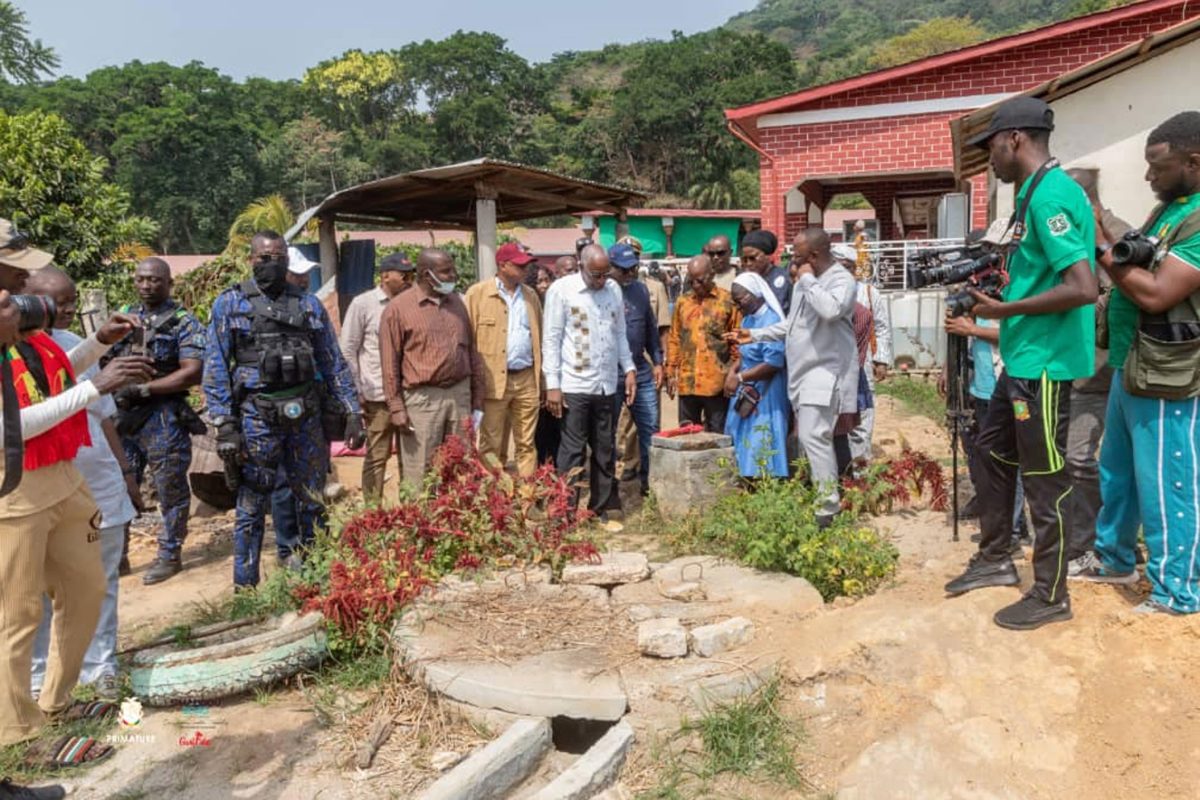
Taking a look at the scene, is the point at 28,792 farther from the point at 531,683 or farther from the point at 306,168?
the point at 306,168

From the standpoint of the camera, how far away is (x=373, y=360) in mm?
6145

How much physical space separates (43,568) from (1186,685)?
393 cm

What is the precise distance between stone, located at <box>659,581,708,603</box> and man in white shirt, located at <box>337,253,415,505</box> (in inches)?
97.0

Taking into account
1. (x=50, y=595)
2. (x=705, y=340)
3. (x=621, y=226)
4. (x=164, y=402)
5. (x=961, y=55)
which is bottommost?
(x=50, y=595)

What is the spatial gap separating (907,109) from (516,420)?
26.7 feet

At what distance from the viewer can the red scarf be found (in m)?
2.94

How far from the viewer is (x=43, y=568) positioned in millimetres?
3016

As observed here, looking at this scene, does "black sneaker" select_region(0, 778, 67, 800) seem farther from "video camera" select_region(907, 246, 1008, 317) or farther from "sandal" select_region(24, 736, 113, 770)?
"video camera" select_region(907, 246, 1008, 317)


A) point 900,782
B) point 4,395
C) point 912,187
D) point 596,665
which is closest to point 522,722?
point 596,665

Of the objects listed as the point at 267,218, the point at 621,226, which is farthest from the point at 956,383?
the point at 267,218

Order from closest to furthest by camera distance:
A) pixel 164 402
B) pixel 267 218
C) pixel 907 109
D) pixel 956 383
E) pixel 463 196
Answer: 1. pixel 956 383
2. pixel 164 402
3. pixel 463 196
4. pixel 907 109
5. pixel 267 218

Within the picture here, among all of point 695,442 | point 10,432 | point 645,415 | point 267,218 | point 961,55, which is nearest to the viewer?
point 10,432

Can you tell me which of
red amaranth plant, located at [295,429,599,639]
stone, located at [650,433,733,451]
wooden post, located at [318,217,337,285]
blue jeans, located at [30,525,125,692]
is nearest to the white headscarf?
stone, located at [650,433,733,451]

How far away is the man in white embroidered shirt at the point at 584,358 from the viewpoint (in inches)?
228
